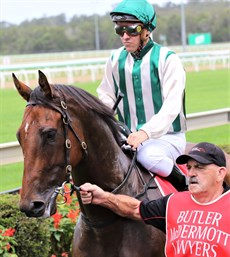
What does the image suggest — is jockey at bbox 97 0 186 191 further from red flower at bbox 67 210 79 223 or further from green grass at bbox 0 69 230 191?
green grass at bbox 0 69 230 191

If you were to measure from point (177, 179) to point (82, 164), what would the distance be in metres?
0.82

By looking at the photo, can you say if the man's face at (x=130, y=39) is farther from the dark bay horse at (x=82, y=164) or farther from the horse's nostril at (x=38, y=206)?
the horse's nostril at (x=38, y=206)

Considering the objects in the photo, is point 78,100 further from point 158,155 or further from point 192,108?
point 192,108

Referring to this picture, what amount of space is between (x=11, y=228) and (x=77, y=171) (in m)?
1.82

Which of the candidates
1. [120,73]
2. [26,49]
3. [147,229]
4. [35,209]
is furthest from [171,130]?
[26,49]

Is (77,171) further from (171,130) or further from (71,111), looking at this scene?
(171,130)

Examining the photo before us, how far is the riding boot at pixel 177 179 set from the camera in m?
4.26

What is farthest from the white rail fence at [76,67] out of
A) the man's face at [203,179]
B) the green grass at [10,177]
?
the man's face at [203,179]

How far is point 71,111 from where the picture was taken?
143 inches

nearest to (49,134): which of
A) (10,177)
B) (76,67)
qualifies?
(10,177)

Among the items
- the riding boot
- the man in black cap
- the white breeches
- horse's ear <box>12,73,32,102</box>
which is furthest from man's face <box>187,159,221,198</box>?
horse's ear <box>12,73,32,102</box>

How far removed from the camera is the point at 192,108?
51.9 ft

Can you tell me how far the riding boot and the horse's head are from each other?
3.09ft

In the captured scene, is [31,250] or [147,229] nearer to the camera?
[147,229]
